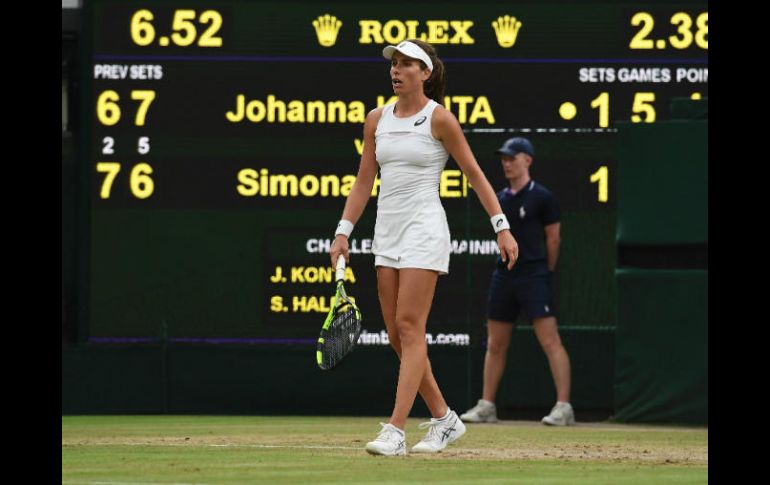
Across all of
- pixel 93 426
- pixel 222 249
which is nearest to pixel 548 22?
pixel 222 249

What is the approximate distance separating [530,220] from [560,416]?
4.44 feet

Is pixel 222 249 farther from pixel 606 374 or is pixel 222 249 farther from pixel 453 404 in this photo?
pixel 606 374

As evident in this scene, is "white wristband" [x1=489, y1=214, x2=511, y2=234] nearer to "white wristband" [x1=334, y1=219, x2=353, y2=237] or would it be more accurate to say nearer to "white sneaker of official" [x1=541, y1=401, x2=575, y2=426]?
"white wristband" [x1=334, y1=219, x2=353, y2=237]

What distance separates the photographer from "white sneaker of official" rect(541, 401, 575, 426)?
11.5m

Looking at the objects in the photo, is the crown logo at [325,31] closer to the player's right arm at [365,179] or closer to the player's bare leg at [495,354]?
the player's bare leg at [495,354]

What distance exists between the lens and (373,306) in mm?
12391

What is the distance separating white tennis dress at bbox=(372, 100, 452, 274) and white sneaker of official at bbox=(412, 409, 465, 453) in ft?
2.49

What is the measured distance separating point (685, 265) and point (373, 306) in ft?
7.60

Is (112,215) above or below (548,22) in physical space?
below

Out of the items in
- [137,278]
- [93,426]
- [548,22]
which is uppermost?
[548,22]

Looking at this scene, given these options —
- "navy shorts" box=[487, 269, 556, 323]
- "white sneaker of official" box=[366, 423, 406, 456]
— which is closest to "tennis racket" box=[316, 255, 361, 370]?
"white sneaker of official" box=[366, 423, 406, 456]

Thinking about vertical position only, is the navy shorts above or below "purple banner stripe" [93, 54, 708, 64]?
below

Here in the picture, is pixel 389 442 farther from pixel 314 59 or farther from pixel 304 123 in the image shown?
pixel 314 59

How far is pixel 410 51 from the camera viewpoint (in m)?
7.94
